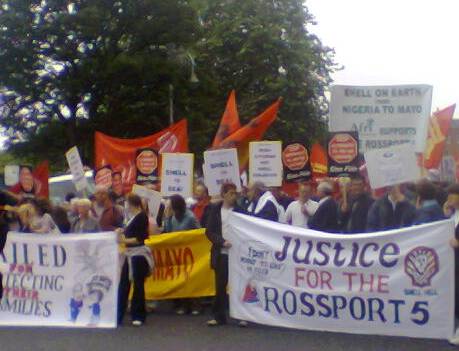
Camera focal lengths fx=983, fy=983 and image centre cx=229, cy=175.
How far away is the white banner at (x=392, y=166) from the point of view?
36.1 feet

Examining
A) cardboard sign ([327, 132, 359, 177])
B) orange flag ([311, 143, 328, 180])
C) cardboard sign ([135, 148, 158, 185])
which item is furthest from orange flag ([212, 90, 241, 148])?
cardboard sign ([327, 132, 359, 177])

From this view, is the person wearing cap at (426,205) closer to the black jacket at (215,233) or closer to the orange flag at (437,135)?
the black jacket at (215,233)

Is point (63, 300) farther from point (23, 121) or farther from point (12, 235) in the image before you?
point (23, 121)

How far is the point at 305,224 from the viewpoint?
1250 cm

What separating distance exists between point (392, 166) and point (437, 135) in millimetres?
5498

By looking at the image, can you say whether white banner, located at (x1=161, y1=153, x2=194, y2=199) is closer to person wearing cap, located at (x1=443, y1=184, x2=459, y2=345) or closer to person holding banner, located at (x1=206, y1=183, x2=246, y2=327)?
person holding banner, located at (x1=206, y1=183, x2=246, y2=327)

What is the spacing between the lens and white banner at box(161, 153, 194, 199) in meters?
15.4

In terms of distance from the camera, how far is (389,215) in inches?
448

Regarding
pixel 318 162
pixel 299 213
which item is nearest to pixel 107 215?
pixel 299 213

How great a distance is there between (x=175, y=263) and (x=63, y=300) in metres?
1.92

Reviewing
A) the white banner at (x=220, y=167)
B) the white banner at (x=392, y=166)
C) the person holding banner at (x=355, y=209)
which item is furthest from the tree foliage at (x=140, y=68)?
the white banner at (x=392, y=166)

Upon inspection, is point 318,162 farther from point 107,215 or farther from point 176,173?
point 107,215

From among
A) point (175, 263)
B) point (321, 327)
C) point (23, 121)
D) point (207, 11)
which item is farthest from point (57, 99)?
point (321, 327)

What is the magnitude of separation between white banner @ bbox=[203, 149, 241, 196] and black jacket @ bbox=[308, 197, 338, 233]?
8.60 feet
